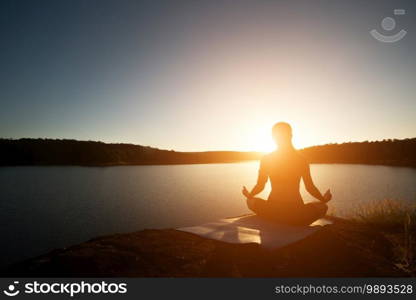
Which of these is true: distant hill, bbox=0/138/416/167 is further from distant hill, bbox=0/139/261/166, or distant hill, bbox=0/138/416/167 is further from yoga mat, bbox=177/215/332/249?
yoga mat, bbox=177/215/332/249

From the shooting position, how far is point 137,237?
19.6 feet

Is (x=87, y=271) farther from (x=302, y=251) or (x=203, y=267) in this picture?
(x=302, y=251)

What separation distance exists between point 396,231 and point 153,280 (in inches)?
252

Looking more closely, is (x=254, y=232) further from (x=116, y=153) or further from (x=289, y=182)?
(x=116, y=153)

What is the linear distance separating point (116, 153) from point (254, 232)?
139880 mm

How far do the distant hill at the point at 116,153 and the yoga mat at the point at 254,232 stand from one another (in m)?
104

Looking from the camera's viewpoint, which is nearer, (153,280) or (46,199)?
(153,280)

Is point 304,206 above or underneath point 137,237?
above

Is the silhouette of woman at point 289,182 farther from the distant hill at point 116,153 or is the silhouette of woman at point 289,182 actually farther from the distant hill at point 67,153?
the distant hill at point 67,153

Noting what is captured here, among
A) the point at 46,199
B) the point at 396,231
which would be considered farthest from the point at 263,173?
the point at 46,199

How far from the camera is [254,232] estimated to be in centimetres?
575

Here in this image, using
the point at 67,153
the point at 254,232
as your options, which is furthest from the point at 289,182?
the point at 67,153

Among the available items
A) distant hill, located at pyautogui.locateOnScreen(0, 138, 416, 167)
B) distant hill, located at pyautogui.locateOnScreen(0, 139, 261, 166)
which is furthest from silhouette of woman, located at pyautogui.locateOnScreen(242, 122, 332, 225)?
distant hill, located at pyautogui.locateOnScreen(0, 139, 261, 166)

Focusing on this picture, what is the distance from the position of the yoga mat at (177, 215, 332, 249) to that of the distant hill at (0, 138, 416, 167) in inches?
4089
